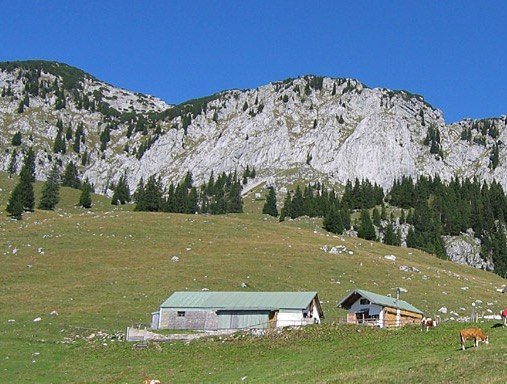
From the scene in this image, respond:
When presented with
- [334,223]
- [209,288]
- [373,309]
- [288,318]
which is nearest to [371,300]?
[373,309]

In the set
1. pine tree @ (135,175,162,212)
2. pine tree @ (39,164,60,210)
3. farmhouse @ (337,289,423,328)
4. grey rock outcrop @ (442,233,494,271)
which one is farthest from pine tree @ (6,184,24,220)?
grey rock outcrop @ (442,233,494,271)

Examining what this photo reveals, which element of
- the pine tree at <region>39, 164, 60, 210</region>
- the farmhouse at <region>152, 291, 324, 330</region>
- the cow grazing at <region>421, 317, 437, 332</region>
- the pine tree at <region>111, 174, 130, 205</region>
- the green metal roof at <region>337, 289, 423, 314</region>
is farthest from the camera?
the pine tree at <region>111, 174, 130, 205</region>

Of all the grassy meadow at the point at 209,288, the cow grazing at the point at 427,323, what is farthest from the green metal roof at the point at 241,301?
the cow grazing at the point at 427,323

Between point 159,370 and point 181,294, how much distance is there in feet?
83.1

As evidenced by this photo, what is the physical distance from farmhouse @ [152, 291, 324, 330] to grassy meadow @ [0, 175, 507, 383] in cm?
269

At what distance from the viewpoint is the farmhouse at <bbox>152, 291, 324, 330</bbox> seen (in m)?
61.4

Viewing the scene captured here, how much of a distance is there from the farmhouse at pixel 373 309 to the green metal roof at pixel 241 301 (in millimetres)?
4832

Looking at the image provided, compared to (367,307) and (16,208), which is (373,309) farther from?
(16,208)

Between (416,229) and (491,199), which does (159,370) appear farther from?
(491,199)

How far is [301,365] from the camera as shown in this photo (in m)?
38.2

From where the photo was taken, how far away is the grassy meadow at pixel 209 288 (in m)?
37.1

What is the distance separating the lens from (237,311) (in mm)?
62844

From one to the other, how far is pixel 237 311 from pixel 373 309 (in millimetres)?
13842

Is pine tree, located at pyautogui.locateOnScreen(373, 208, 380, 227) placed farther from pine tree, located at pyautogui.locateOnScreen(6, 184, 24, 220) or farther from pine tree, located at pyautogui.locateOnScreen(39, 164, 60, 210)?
pine tree, located at pyautogui.locateOnScreen(6, 184, 24, 220)
